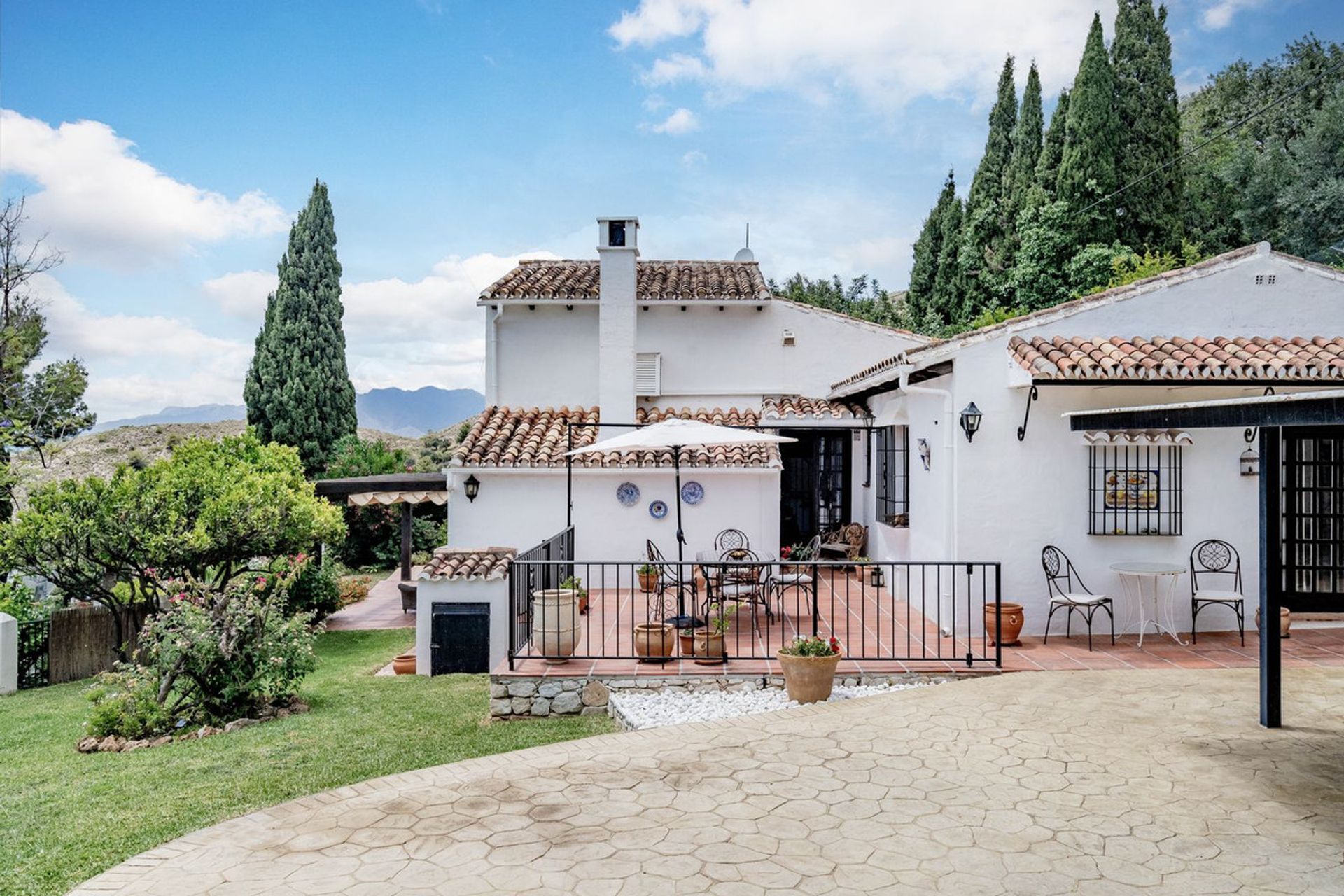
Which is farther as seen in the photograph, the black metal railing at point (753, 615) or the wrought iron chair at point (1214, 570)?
the wrought iron chair at point (1214, 570)

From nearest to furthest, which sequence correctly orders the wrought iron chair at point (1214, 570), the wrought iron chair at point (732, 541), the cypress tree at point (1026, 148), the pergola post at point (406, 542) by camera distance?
the wrought iron chair at point (1214, 570) → the wrought iron chair at point (732, 541) → the pergola post at point (406, 542) → the cypress tree at point (1026, 148)

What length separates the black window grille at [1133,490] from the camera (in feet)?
32.9

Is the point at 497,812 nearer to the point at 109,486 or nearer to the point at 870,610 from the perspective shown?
the point at 870,610

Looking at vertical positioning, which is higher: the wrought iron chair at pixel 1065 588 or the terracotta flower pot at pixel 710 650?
the wrought iron chair at pixel 1065 588

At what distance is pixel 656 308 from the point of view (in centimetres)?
1761

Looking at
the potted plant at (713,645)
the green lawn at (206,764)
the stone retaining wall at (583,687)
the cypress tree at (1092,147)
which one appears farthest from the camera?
the cypress tree at (1092,147)

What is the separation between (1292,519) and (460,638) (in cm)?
889

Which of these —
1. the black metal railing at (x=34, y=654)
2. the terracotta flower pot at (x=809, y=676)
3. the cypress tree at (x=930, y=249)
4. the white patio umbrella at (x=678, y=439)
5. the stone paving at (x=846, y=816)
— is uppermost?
the cypress tree at (x=930, y=249)

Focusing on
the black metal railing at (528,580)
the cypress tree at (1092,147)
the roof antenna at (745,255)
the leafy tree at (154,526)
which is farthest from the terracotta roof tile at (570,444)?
the cypress tree at (1092,147)

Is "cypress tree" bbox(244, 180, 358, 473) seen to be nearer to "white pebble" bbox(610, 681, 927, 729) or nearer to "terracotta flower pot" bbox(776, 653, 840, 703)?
"white pebble" bbox(610, 681, 927, 729)

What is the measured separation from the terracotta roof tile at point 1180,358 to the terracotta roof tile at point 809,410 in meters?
5.06

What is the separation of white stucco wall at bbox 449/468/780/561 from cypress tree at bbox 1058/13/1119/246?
1848cm

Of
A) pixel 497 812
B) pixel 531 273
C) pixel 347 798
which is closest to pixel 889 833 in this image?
pixel 497 812

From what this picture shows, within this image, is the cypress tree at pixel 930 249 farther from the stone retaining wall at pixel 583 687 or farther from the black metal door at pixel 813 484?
the stone retaining wall at pixel 583 687
